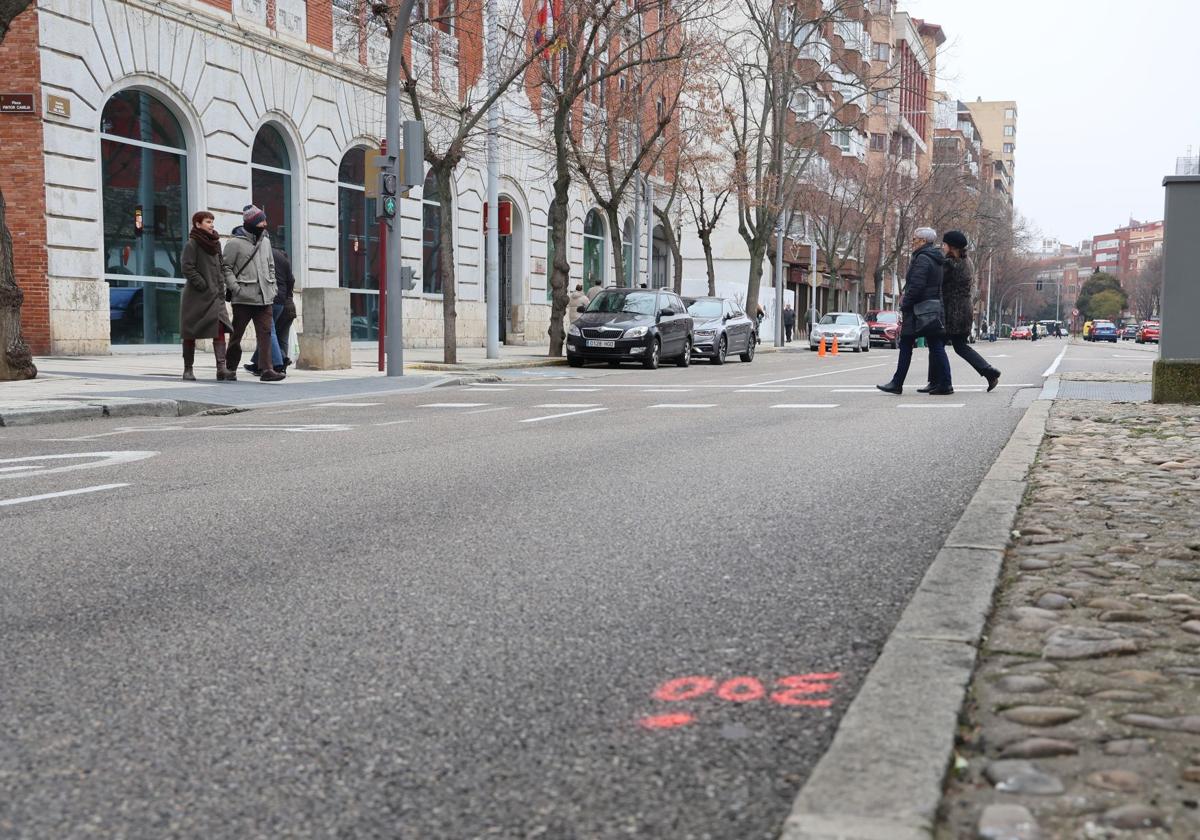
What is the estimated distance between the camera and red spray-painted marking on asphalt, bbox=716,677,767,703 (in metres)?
3.04

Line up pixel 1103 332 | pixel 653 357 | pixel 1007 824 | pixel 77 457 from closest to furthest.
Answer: pixel 1007 824
pixel 77 457
pixel 653 357
pixel 1103 332

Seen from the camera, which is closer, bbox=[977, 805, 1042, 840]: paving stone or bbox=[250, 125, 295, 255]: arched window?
bbox=[977, 805, 1042, 840]: paving stone

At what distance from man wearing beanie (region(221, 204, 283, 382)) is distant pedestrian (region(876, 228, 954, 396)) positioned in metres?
7.59

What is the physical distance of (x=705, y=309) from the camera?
2895 cm

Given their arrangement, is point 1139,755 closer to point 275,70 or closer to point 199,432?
point 199,432

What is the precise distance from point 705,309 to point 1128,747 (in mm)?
26601

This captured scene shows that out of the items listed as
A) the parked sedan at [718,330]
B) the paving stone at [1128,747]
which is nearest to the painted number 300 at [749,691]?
the paving stone at [1128,747]

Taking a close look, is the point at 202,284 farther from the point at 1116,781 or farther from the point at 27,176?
the point at 1116,781

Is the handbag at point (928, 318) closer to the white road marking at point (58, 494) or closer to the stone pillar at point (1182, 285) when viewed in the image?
the stone pillar at point (1182, 285)

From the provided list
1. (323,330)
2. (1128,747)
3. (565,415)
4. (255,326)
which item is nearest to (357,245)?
(323,330)

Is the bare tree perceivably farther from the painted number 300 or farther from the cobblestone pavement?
the painted number 300

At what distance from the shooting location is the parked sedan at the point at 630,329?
23500 millimetres

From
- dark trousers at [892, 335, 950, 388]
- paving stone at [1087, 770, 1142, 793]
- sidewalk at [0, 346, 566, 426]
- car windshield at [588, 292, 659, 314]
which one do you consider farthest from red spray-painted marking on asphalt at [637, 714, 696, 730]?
car windshield at [588, 292, 659, 314]

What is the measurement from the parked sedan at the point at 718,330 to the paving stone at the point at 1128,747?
24175 millimetres
